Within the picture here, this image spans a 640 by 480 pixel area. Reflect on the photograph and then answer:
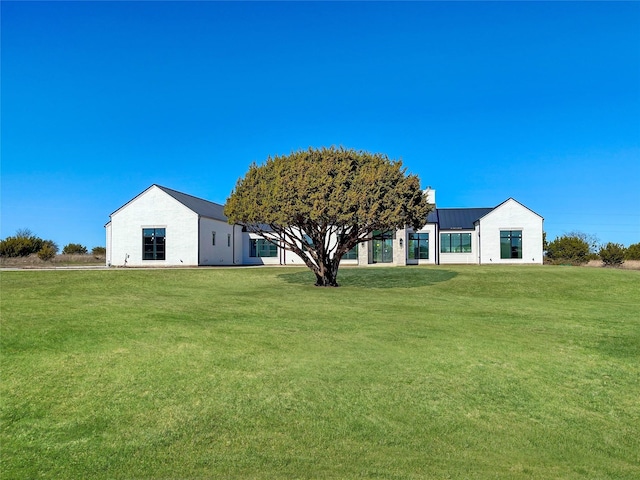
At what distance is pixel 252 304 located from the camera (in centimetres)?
1605

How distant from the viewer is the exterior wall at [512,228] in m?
43.2

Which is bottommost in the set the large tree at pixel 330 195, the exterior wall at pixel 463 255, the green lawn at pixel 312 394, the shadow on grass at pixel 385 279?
the green lawn at pixel 312 394

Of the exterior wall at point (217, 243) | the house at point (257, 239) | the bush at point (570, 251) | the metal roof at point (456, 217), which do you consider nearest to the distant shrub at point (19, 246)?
the house at point (257, 239)

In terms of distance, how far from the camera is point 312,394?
23.5 ft

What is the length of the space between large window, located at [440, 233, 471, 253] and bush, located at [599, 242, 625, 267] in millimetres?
14037

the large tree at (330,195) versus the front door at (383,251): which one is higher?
the large tree at (330,195)

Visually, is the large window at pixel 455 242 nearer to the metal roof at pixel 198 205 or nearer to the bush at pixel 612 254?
the bush at pixel 612 254

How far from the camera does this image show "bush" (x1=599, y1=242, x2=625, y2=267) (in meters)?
44.7

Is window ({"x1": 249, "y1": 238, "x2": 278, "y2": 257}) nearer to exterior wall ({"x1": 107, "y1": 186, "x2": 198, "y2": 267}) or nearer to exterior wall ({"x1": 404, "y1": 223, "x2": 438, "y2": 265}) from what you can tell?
exterior wall ({"x1": 107, "y1": 186, "x2": 198, "y2": 267})

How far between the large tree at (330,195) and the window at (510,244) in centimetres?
2258

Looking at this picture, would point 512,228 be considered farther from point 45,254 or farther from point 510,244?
point 45,254

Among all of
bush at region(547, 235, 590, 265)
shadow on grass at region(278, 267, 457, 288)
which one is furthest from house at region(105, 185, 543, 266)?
shadow on grass at region(278, 267, 457, 288)

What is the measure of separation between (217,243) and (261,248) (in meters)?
5.94

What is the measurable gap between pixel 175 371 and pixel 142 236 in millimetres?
35704
